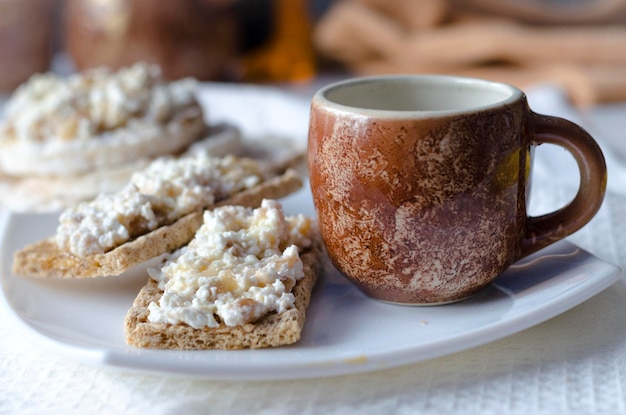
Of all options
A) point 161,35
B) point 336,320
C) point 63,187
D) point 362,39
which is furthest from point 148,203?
point 362,39

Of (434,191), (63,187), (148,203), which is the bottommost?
(63,187)

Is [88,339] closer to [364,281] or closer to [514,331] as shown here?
[364,281]

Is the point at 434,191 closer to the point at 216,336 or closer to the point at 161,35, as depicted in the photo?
the point at 216,336

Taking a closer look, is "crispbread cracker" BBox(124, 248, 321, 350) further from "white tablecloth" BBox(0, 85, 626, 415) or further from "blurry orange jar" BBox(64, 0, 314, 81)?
"blurry orange jar" BBox(64, 0, 314, 81)

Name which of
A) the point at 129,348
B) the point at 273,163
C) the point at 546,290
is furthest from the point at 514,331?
the point at 273,163

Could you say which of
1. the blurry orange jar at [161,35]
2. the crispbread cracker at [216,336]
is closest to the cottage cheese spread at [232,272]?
the crispbread cracker at [216,336]

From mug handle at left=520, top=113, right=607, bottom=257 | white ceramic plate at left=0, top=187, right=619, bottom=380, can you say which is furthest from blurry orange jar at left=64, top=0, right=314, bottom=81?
mug handle at left=520, top=113, right=607, bottom=257

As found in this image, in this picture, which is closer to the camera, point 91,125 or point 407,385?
point 407,385
